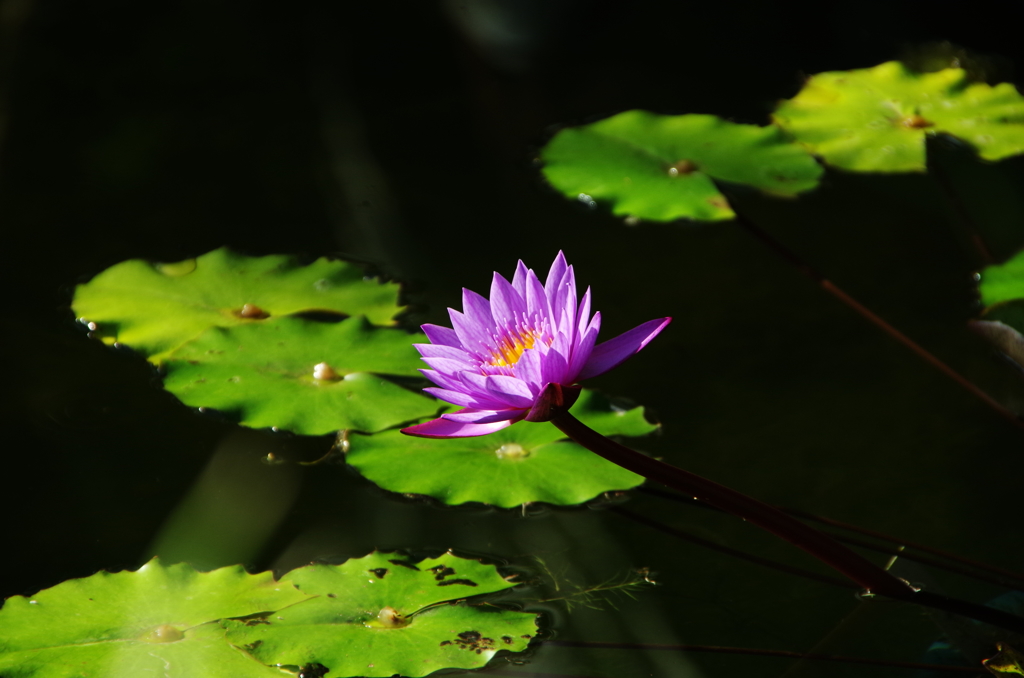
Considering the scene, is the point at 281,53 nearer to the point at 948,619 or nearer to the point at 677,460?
the point at 677,460

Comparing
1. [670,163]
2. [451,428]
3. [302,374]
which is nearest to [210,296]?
[302,374]

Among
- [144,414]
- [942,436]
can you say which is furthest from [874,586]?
[144,414]

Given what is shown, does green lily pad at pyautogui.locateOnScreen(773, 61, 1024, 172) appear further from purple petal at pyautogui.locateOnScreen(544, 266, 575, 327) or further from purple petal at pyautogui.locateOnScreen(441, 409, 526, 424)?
purple petal at pyautogui.locateOnScreen(441, 409, 526, 424)

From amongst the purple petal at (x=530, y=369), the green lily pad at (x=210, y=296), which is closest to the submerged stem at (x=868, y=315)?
the green lily pad at (x=210, y=296)

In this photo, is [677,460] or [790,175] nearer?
[677,460]

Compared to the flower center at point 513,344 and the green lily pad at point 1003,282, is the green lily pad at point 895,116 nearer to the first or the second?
the green lily pad at point 1003,282
